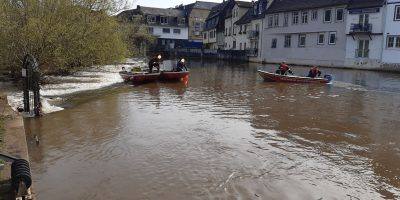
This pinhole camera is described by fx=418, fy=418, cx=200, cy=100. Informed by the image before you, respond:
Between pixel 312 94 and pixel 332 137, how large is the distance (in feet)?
37.9

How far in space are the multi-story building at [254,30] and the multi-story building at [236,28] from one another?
46cm

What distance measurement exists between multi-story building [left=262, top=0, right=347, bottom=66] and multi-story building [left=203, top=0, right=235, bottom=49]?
19.8 meters

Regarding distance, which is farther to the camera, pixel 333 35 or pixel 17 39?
pixel 333 35

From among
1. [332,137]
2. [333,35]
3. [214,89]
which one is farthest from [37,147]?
[333,35]

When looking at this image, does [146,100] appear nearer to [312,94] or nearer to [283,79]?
[312,94]

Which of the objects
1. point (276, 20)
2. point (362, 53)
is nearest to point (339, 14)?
point (362, 53)

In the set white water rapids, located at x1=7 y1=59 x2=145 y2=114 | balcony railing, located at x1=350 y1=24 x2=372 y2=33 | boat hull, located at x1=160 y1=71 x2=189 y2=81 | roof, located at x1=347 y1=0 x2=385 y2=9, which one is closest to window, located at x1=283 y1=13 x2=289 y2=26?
roof, located at x1=347 y1=0 x2=385 y2=9

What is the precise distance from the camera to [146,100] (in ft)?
66.5

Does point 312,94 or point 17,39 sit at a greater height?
point 17,39

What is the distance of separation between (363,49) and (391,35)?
11.5 feet

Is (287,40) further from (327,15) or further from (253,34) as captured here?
(253,34)

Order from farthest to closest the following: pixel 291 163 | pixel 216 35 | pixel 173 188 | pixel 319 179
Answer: pixel 216 35 < pixel 291 163 < pixel 319 179 < pixel 173 188

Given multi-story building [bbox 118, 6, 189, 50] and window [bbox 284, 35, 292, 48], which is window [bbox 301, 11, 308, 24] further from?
multi-story building [bbox 118, 6, 189, 50]

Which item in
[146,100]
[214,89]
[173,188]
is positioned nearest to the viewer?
[173,188]
